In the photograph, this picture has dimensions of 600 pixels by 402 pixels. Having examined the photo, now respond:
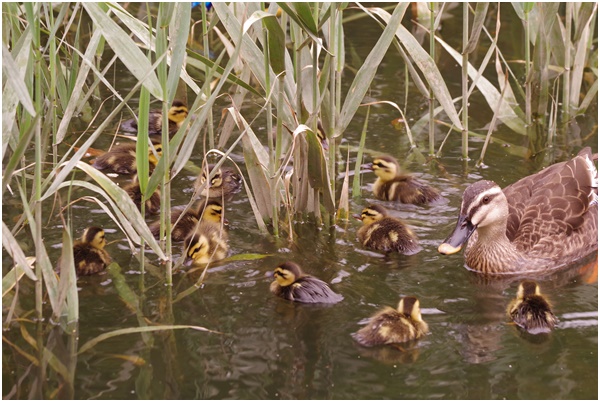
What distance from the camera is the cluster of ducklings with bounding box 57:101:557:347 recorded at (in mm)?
4098

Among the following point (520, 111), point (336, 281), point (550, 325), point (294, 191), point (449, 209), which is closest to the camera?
point (550, 325)

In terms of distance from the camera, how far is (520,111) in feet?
21.2

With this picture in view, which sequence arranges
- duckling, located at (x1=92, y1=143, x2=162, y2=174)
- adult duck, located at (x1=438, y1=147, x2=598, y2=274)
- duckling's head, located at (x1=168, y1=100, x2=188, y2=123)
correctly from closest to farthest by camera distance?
adult duck, located at (x1=438, y1=147, x2=598, y2=274) < duckling, located at (x1=92, y1=143, x2=162, y2=174) < duckling's head, located at (x1=168, y1=100, x2=188, y2=123)

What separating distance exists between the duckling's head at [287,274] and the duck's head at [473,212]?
760mm

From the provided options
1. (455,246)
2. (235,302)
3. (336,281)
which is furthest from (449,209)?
(235,302)

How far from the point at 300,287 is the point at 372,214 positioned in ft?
3.24

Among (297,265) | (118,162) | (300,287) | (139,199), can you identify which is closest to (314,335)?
(300,287)

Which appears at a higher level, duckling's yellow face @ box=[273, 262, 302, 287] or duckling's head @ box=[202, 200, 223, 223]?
duckling's yellow face @ box=[273, 262, 302, 287]

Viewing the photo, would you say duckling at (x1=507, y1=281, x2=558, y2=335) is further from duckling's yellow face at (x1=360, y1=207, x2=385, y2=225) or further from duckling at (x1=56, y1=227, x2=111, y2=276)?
duckling at (x1=56, y1=227, x2=111, y2=276)

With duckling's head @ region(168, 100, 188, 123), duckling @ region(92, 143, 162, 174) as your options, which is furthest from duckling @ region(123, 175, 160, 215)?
duckling's head @ region(168, 100, 188, 123)

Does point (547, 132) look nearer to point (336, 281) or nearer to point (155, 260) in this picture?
point (336, 281)

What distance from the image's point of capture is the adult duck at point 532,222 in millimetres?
4879

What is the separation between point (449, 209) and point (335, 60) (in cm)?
120

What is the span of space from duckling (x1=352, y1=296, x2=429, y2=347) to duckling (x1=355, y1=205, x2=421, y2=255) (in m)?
0.82
